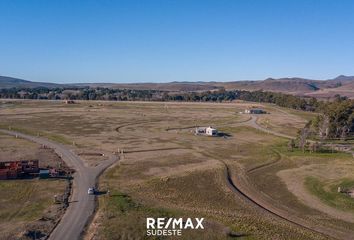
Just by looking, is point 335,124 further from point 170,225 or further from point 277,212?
point 170,225

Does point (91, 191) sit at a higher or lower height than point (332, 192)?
higher

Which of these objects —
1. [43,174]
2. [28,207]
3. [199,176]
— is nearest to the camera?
[28,207]

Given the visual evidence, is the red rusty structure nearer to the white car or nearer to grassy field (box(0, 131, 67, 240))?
grassy field (box(0, 131, 67, 240))

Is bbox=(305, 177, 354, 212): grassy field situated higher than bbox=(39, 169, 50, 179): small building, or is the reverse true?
bbox=(39, 169, 50, 179): small building

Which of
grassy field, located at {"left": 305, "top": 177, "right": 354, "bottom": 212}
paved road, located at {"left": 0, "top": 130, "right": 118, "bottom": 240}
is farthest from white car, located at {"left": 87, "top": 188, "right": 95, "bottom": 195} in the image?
grassy field, located at {"left": 305, "top": 177, "right": 354, "bottom": 212}

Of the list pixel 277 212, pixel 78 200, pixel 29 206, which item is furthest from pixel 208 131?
pixel 29 206

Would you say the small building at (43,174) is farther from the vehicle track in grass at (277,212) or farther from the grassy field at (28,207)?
the vehicle track in grass at (277,212)

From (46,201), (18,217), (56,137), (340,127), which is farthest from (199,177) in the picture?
(340,127)
